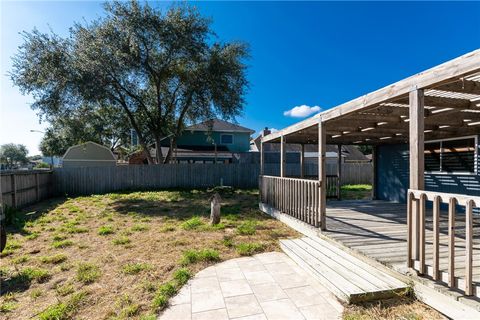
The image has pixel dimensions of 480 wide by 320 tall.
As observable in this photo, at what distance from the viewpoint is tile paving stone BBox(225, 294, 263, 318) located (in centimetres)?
254

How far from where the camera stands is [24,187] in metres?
8.94

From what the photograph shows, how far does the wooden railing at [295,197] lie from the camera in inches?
193

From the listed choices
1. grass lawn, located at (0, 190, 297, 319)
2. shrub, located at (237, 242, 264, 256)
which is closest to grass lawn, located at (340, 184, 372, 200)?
grass lawn, located at (0, 190, 297, 319)

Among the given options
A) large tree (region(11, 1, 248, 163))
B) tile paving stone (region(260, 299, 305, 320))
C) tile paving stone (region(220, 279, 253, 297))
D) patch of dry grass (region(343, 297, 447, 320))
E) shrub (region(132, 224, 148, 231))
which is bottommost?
shrub (region(132, 224, 148, 231))

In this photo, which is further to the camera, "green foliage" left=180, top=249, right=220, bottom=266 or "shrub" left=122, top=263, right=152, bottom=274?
"green foliage" left=180, top=249, right=220, bottom=266

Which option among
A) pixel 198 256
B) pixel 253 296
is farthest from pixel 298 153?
pixel 253 296

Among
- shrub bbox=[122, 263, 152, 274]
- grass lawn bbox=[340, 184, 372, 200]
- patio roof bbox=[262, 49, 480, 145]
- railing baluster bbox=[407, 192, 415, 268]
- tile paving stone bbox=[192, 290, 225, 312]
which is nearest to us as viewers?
patio roof bbox=[262, 49, 480, 145]

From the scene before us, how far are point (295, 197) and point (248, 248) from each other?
6.30 feet

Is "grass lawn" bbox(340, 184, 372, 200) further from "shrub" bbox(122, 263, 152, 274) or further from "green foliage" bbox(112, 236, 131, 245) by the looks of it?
"shrub" bbox(122, 263, 152, 274)

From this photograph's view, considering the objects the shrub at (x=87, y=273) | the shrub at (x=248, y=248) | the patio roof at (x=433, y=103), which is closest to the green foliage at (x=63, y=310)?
the shrub at (x=87, y=273)

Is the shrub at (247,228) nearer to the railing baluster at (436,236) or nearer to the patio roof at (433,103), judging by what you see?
the patio roof at (433,103)

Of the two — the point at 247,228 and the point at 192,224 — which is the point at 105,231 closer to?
the point at 192,224

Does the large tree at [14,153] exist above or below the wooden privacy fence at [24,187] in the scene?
above

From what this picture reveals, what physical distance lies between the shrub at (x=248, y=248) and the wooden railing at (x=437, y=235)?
7.64 feet
